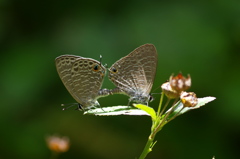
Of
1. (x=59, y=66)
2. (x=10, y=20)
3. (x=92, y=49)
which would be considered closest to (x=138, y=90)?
(x=59, y=66)

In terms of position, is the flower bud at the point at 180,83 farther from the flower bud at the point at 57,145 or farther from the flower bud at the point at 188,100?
the flower bud at the point at 57,145

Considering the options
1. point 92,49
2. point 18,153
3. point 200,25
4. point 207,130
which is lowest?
point 18,153

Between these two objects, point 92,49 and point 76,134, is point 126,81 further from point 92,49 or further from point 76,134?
point 76,134

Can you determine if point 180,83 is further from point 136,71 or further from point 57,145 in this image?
point 57,145

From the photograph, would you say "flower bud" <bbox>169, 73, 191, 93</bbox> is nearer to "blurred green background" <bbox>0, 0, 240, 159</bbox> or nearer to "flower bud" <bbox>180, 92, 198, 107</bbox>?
"flower bud" <bbox>180, 92, 198, 107</bbox>

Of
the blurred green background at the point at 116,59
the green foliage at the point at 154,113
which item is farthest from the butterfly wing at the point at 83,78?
the blurred green background at the point at 116,59
